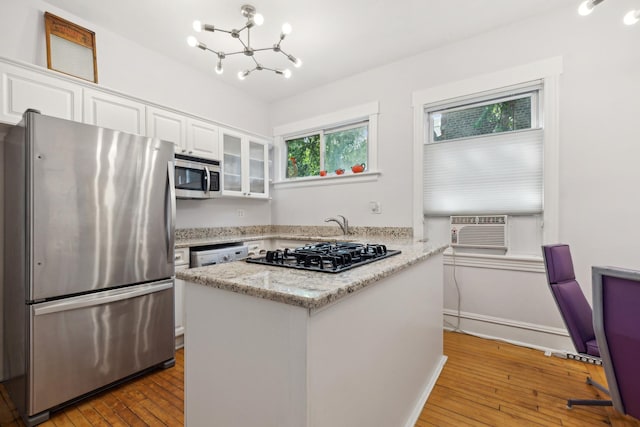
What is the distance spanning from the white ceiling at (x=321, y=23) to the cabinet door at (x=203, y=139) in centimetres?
75

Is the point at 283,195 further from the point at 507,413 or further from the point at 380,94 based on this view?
the point at 507,413

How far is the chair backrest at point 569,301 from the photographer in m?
1.67

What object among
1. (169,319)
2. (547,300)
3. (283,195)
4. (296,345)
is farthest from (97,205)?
(547,300)

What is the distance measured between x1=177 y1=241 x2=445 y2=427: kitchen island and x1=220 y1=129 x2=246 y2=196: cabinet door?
7.23 feet

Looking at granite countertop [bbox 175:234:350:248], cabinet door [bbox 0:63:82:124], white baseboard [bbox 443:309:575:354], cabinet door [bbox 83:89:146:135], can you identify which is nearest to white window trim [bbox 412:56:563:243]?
white baseboard [bbox 443:309:575:354]

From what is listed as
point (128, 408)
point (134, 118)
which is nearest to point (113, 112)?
point (134, 118)

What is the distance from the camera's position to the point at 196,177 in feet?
9.69

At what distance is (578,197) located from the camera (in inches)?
91.4

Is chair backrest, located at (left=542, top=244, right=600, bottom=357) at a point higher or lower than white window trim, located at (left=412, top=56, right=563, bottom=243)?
lower

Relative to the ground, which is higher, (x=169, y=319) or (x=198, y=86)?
(x=198, y=86)

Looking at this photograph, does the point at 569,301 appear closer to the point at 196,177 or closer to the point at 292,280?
the point at 292,280

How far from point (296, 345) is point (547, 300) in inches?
102

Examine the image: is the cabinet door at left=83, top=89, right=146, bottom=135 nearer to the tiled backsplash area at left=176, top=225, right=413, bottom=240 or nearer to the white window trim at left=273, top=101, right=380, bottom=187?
the tiled backsplash area at left=176, top=225, right=413, bottom=240

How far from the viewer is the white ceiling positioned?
2322 millimetres
